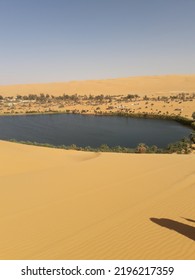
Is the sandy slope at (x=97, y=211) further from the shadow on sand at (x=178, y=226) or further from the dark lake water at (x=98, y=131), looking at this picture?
the dark lake water at (x=98, y=131)

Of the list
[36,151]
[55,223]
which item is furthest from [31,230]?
[36,151]

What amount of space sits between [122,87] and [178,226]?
437ft

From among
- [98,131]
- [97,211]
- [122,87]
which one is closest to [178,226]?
[97,211]

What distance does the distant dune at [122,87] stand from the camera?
129 meters

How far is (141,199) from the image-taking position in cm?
1018

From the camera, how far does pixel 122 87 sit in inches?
5463

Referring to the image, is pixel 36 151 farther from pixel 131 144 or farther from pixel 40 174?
pixel 131 144

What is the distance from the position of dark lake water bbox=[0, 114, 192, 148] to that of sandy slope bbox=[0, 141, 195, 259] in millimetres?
19325

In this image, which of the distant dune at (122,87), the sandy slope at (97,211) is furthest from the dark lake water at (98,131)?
the distant dune at (122,87)

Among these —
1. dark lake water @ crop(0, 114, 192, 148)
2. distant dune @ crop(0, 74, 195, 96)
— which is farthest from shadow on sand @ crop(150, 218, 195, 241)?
distant dune @ crop(0, 74, 195, 96)

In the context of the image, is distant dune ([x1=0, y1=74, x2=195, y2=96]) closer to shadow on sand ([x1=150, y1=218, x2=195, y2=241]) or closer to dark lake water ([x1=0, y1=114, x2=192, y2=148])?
dark lake water ([x1=0, y1=114, x2=192, y2=148])

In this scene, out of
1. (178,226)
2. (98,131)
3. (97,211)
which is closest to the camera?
(178,226)

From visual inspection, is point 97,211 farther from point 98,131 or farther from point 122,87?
point 122,87

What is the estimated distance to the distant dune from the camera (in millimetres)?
129375
